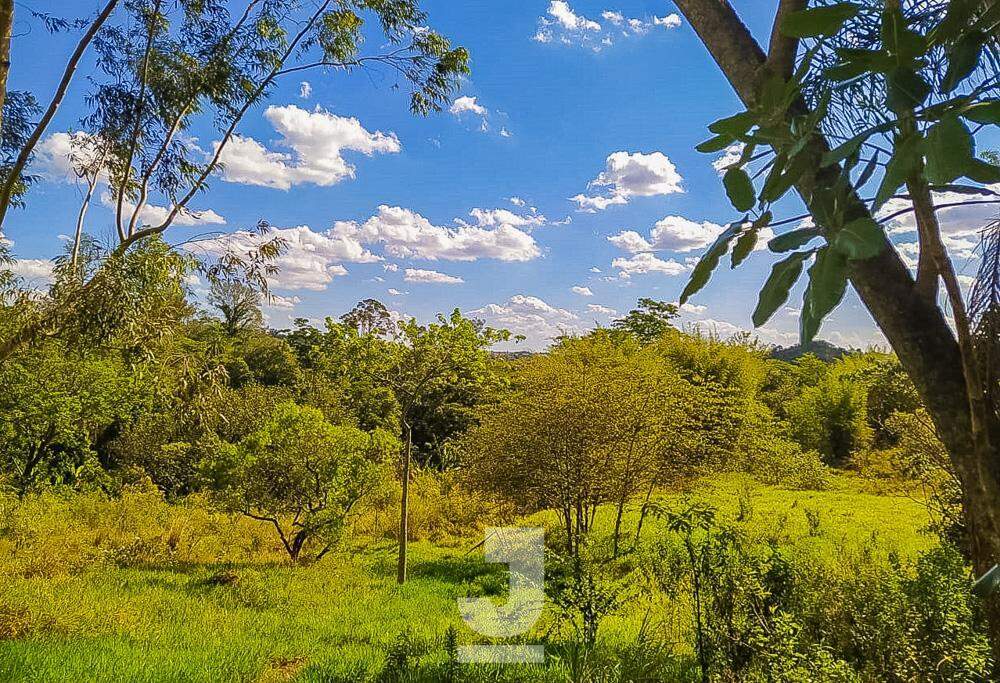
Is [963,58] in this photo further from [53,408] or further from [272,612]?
[53,408]

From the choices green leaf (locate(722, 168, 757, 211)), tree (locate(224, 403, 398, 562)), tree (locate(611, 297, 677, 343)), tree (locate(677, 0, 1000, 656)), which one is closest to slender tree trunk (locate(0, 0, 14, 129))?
tree (locate(224, 403, 398, 562))

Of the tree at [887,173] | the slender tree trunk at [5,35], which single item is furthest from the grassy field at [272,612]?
the slender tree trunk at [5,35]

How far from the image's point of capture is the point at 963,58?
50cm

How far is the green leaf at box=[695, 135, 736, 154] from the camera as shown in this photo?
526 millimetres

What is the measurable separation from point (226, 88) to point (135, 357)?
3.49 metres

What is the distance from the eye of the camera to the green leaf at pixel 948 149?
1.19ft

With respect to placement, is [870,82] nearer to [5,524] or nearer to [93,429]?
[5,524]

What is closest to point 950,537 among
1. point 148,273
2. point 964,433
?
point 964,433

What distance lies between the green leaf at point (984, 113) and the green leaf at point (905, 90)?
4cm

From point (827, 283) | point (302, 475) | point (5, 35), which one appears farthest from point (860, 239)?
point (302, 475)

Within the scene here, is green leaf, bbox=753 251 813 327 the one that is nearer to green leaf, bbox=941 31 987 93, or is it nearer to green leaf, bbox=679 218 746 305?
green leaf, bbox=679 218 746 305

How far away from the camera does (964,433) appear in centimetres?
79

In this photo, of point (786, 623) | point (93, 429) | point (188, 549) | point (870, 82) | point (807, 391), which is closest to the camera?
point (870, 82)

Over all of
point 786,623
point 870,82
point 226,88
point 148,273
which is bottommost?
point 786,623
